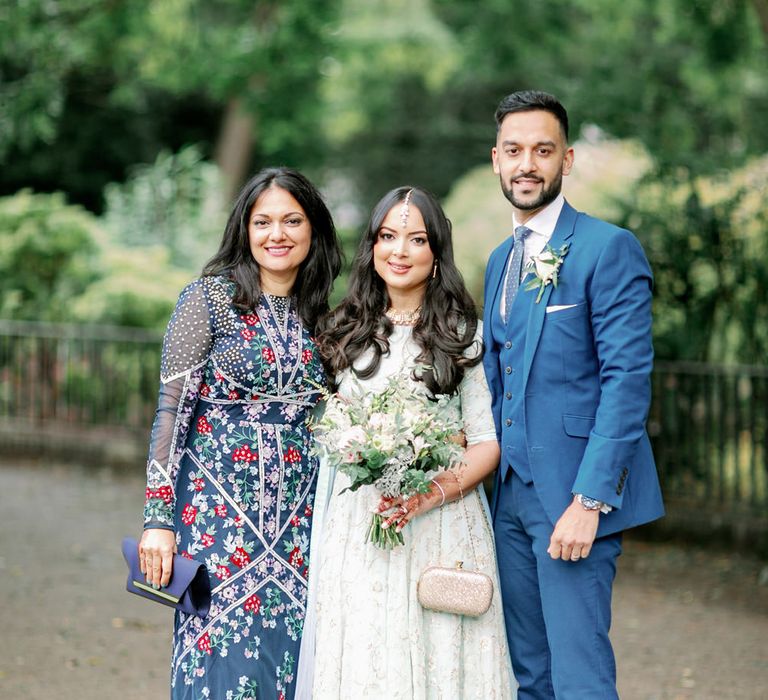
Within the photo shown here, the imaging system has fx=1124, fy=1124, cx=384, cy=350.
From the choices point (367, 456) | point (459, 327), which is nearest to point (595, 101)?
point (459, 327)

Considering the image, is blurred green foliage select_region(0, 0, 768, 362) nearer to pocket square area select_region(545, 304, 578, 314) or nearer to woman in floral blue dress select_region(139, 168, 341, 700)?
pocket square area select_region(545, 304, 578, 314)

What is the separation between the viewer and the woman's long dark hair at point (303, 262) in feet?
13.9

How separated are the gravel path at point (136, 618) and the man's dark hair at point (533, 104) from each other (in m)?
3.26

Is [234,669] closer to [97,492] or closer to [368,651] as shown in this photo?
[368,651]

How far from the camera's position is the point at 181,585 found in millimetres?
3949

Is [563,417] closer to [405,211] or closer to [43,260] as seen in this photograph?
[405,211]

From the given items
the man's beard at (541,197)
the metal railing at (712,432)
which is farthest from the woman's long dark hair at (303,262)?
the metal railing at (712,432)

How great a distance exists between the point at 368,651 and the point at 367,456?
0.79 metres

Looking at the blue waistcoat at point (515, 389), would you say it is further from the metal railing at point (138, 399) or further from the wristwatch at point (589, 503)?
the metal railing at point (138, 399)

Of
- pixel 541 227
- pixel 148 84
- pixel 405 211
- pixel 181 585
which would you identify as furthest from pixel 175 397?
pixel 148 84

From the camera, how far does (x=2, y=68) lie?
17.7 m

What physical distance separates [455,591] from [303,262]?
1.40 meters

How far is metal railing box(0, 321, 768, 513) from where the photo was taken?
9.03 meters

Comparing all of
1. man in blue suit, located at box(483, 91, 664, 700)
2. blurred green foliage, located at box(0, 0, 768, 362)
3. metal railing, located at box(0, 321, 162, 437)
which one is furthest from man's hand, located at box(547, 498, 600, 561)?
metal railing, located at box(0, 321, 162, 437)
